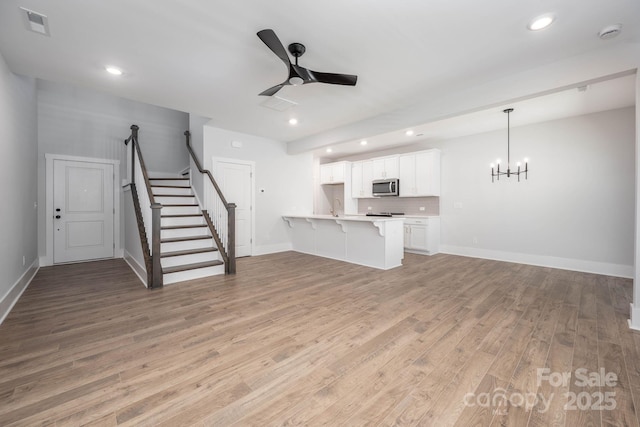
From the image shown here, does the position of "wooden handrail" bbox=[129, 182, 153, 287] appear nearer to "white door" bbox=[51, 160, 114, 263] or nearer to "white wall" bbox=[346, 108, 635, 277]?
"white door" bbox=[51, 160, 114, 263]

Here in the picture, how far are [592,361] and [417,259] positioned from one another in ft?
11.9

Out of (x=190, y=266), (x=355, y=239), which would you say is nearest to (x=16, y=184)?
(x=190, y=266)

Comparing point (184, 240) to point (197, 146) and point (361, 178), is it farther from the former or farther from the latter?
point (361, 178)

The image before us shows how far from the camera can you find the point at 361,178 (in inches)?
302

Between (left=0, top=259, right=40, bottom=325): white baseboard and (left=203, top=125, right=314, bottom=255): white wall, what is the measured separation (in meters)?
3.16

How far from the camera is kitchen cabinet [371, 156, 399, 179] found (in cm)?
686

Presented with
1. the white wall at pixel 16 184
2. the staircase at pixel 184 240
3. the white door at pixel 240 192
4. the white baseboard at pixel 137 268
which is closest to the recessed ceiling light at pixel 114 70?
the white wall at pixel 16 184

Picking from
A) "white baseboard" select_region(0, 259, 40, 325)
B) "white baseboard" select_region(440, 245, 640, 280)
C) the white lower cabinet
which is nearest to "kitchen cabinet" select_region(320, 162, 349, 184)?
the white lower cabinet

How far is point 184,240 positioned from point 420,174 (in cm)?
533

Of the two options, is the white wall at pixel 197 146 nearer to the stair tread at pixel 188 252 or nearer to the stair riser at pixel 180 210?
the stair riser at pixel 180 210

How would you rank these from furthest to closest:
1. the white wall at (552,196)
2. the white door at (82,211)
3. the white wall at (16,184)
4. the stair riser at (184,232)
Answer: the white door at (82,211)
the stair riser at (184,232)
the white wall at (552,196)
the white wall at (16,184)

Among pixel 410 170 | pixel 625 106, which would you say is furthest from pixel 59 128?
pixel 625 106

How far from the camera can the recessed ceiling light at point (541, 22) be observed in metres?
2.21

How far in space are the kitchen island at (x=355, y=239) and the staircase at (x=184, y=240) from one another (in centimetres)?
214
